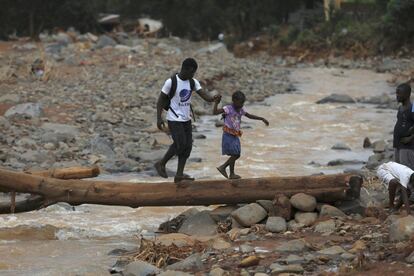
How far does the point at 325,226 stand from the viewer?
7.35 m

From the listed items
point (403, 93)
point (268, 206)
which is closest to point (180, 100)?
point (268, 206)

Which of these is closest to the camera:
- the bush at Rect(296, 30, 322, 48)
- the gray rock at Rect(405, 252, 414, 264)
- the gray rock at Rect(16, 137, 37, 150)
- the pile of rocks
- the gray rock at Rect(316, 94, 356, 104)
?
the gray rock at Rect(405, 252, 414, 264)

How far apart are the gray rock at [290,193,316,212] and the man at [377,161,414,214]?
804 mm

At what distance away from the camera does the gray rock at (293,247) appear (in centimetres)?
649

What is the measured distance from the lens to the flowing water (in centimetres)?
734

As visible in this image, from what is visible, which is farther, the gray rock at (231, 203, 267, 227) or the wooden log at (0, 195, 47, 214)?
the wooden log at (0, 195, 47, 214)

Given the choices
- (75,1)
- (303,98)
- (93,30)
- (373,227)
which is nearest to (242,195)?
(373,227)

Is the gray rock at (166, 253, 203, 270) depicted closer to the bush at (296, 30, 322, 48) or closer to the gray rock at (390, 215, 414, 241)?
the gray rock at (390, 215, 414, 241)

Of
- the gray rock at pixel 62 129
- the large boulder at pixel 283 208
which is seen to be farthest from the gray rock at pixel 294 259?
the gray rock at pixel 62 129

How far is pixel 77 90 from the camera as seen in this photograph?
20391mm

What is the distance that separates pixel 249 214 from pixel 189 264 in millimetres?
1711

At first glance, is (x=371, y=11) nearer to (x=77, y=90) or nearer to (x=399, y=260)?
(x=77, y=90)

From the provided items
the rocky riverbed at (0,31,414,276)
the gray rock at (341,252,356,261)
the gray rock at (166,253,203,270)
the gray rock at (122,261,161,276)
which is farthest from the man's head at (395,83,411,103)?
the gray rock at (122,261,161,276)

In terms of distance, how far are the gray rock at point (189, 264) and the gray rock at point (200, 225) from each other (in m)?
1.51
